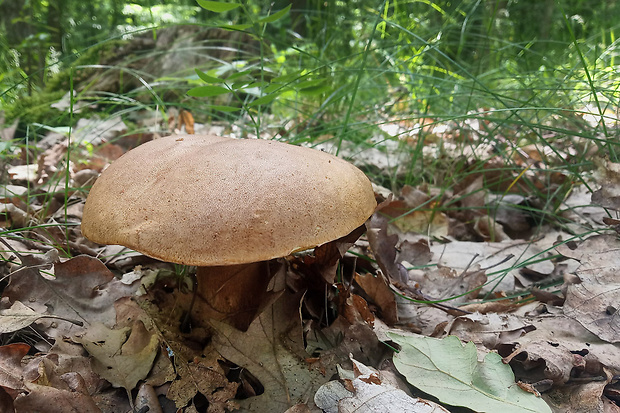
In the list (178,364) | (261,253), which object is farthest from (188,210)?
(178,364)

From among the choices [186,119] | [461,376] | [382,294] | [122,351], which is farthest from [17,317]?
[186,119]

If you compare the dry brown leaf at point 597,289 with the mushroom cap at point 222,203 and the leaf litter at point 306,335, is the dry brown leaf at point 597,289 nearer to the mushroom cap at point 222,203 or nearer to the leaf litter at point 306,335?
the leaf litter at point 306,335

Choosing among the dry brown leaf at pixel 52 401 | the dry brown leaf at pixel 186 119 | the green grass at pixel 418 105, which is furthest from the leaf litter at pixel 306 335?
the dry brown leaf at pixel 186 119

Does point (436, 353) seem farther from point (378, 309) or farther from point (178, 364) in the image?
point (178, 364)

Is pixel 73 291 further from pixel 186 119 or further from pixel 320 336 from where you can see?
pixel 186 119

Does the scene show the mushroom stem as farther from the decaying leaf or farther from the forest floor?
the decaying leaf

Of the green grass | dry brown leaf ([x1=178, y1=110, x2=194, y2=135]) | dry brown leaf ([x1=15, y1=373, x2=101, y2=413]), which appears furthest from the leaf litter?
dry brown leaf ([x1=178, y1=110, x2=194, y2=135])
